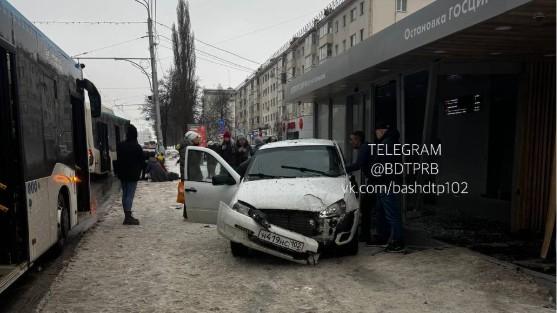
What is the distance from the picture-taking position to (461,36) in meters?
5.77

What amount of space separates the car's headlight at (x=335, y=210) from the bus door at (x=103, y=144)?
45.8ft

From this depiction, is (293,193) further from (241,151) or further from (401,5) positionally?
(401,5)

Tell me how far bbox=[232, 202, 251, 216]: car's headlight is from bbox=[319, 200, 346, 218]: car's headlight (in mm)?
977

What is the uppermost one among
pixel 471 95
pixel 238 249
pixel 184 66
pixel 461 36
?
pixel 184 66

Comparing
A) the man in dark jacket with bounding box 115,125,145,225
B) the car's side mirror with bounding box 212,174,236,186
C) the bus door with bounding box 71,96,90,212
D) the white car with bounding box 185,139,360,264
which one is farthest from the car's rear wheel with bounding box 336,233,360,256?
the bus door with bounding box 71,96,90,212

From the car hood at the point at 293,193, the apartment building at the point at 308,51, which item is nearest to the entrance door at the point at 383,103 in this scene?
the car hood at the point at 293,193

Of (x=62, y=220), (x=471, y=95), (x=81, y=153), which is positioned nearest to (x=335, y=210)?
(x=62, y=220)

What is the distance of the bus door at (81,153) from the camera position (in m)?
8.28

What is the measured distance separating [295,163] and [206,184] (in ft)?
4.97

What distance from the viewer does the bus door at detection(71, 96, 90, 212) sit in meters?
8.28

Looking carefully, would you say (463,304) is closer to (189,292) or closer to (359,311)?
(359,311)

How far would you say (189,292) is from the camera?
16.6 feet

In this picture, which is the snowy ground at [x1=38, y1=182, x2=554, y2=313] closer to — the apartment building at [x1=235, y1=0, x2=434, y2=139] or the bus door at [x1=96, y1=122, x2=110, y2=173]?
the apartment building at [x1=235, y1=0, x2=434, y2=139]

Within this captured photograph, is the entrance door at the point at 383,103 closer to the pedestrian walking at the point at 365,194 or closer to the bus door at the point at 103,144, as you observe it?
the pedestrian walking at the point at 365,194
